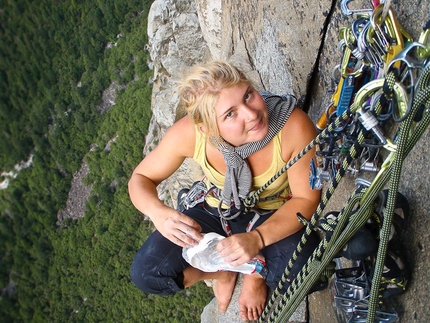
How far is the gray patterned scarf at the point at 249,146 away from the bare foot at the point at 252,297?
84cm

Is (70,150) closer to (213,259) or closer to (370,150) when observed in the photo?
(213,259)

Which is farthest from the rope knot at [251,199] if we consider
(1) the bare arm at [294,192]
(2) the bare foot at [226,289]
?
(2) the bare foot at [226,289]

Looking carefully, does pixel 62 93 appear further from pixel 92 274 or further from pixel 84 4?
pixel 92 274

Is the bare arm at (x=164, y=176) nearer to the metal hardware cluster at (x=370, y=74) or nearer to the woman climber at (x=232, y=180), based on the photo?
the woman climber at (x=232, y=180)

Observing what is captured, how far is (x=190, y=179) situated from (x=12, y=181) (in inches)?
1462

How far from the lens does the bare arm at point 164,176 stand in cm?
209

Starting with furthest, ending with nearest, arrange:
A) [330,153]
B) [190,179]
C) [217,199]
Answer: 1. [190,179]
2. [217,199]
3. [330,153]

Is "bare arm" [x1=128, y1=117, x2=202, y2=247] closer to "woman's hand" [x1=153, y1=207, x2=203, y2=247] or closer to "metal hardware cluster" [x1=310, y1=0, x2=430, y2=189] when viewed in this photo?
"woman's hand" [x1=153, y1=207, x2=203, y2=247]

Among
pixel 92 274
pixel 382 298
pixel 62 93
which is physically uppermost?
pixel 382 298

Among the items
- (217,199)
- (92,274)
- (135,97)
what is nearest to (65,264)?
(92,274)

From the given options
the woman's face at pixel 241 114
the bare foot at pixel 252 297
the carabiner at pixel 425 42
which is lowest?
the bare foot at pixel 252 297

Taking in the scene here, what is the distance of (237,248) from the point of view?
1.87 meters

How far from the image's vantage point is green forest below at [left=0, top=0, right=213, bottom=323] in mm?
27781

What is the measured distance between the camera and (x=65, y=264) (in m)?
33.2
